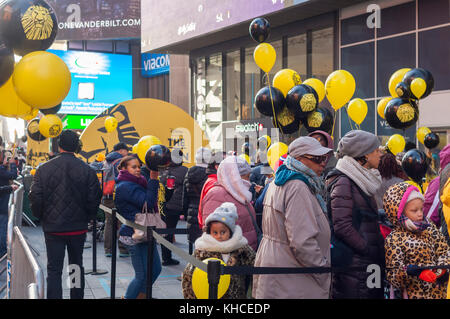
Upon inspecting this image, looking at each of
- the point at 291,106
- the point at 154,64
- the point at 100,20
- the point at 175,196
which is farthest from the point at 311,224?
the point at 100,20

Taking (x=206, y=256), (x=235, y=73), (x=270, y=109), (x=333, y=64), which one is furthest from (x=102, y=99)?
(x=206, y=256)

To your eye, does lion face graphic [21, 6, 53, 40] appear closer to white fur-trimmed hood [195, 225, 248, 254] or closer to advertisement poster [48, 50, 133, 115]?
white fur-trimmed hood [195, 225, 248, 254]

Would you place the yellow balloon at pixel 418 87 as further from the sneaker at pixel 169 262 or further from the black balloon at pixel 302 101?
the sneaker at pixel 169 262

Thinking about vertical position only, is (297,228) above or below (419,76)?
below

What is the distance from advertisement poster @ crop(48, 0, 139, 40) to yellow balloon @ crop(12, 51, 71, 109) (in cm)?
4032

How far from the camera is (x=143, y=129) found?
15.1 meters

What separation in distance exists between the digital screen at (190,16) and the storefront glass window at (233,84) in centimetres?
194

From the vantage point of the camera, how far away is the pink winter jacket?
16.5 ft

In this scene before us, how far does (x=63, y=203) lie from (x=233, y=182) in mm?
1796

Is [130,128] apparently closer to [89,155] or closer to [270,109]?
[89,155]

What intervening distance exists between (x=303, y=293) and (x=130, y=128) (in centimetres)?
1201

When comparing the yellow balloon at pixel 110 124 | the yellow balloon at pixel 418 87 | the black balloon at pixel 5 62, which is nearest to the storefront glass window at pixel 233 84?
the yellow balloon at pixel 110 124

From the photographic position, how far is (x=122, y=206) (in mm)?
5668

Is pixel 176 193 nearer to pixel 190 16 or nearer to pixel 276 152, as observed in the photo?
pixel 276 152
